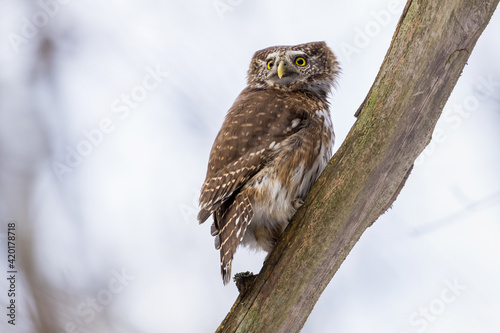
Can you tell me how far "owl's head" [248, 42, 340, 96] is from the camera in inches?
156

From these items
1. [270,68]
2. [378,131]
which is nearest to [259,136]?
[378,131]

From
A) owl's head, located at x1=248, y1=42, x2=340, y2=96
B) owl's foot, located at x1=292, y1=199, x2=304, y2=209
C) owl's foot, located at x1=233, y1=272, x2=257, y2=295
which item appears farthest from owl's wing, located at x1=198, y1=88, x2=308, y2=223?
owl's head, located at x1=248, y1=42, x2=340, y2=96

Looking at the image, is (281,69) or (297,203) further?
(281,69)

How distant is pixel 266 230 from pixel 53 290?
1.34 metres

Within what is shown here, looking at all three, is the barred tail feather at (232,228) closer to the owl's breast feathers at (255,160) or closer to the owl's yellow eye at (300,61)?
the owl's breast feathers at (255,160)

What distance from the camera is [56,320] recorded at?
260 cm

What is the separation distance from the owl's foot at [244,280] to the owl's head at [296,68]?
1.70m

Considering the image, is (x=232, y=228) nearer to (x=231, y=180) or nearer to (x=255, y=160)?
(x=231, y=180)

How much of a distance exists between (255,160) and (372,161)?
789 mm

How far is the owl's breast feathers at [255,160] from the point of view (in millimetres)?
3020

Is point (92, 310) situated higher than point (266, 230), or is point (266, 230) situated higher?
point (266, 230)

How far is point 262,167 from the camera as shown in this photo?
3070 millimetres

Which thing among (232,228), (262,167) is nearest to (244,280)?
(232,228)

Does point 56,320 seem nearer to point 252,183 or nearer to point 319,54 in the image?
point 252,183
